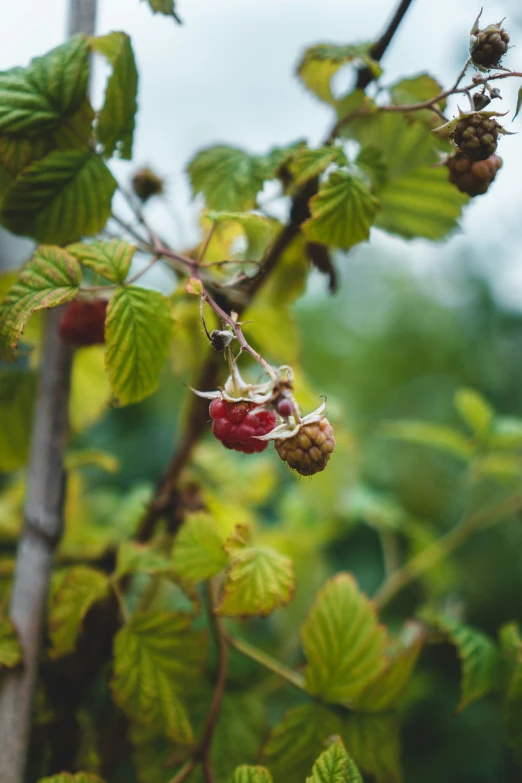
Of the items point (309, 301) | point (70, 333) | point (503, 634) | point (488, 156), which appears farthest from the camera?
point (309, 301)

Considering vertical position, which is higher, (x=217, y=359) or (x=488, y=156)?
(x=488, y=156)

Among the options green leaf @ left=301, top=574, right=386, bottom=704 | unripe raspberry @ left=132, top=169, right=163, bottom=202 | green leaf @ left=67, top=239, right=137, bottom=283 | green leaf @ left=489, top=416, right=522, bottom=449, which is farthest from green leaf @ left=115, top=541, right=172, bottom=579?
green leaf @ left=489, top=416, right=522, bottom=449

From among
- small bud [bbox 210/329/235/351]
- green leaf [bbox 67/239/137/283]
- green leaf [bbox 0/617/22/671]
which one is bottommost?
green leaf [bbox 0/617/22/671]

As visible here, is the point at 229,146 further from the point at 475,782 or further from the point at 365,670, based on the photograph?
the point at 475,782

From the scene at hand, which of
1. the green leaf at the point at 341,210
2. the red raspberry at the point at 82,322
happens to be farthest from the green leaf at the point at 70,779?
the green leaf at the point at 341,210

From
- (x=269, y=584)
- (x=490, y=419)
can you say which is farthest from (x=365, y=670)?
(x=490, y=419)

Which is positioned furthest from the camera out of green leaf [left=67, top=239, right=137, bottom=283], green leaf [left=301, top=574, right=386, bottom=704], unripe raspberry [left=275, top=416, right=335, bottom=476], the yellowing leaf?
the yellowing leaf

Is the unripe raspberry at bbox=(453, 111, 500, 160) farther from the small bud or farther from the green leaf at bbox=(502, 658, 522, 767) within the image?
the green leaf at bbox=(502, 658, 522, 767)
